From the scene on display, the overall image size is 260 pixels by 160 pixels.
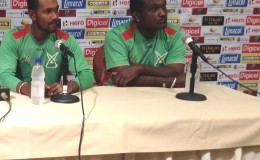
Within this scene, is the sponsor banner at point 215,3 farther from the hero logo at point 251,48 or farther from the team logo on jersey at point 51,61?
the team logo on jersey at point 51,61

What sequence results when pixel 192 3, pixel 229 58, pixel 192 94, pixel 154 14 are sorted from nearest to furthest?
pixel 192 94 < pixel 154 14 < pixel 192 3 < pixel 229 58

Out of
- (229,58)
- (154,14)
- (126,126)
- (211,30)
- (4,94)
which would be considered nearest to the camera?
(126,126)

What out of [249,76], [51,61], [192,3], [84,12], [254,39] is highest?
[192,3]

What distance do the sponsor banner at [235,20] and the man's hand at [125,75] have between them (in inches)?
59.0

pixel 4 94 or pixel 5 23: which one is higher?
pixel 5 23

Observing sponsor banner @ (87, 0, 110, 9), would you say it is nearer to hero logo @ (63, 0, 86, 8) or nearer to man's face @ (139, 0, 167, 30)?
hero logo @ (63, 0, 86, 8)

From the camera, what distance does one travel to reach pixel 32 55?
216 cm

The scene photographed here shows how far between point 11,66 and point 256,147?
136 centimetres

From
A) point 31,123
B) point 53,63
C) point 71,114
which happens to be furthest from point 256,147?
point 53,63

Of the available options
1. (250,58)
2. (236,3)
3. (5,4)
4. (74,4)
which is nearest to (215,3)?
(236,3)

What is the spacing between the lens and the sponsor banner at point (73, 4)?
2951 millimetres

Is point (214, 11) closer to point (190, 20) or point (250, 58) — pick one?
point (190, 20)

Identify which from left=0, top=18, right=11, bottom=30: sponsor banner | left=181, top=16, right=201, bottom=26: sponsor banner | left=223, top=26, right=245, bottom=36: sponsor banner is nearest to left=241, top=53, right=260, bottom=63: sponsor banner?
left=223, top=26, right=245, bottom=36: sponsor banner

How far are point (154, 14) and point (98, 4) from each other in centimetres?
78
